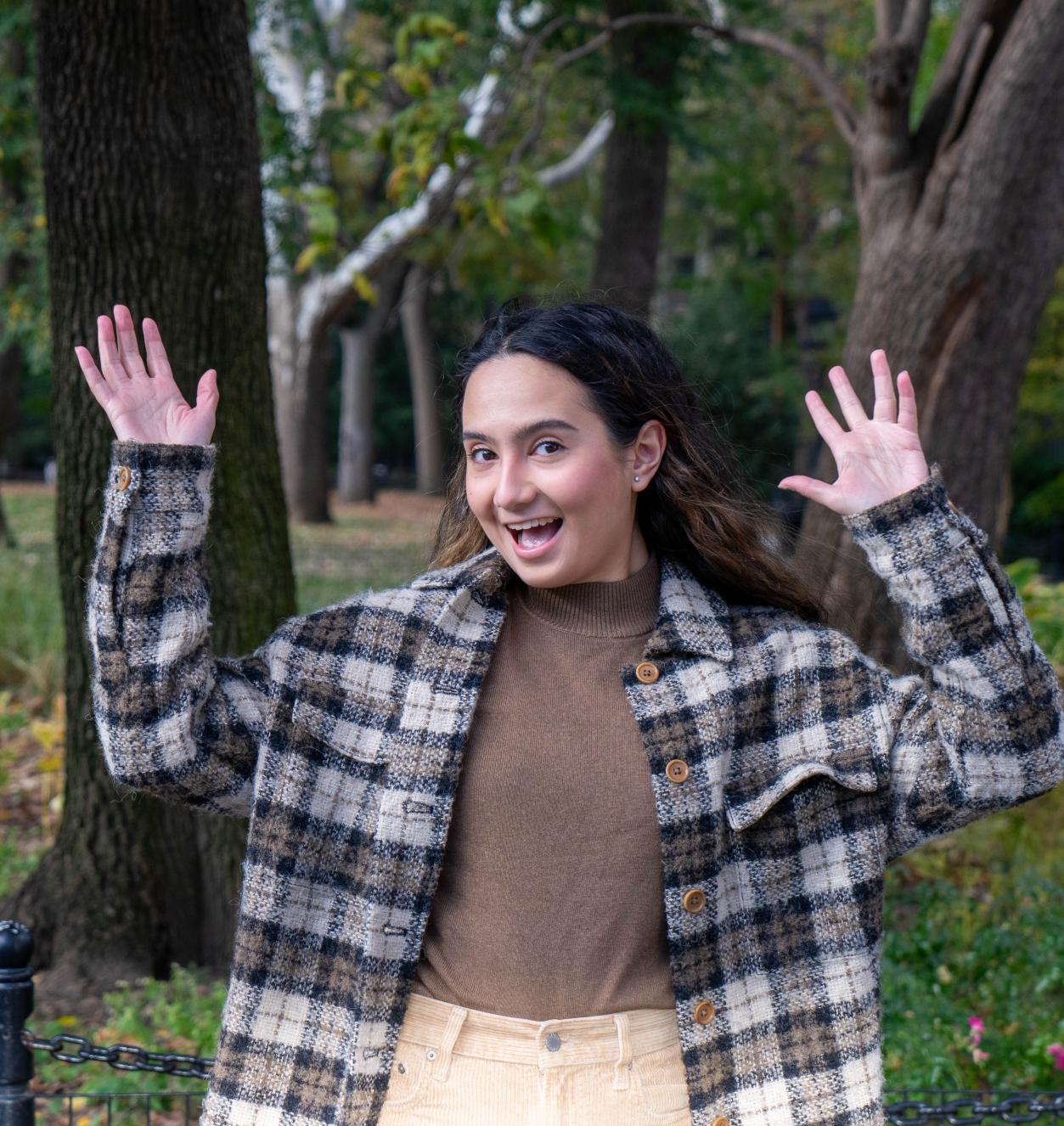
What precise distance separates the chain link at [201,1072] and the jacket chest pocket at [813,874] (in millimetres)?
969

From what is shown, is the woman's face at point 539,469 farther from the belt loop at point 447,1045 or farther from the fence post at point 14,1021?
the fence post at point 14,1021

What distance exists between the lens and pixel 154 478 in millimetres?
2186

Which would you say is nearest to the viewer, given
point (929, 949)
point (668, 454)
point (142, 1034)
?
point (668, 454)

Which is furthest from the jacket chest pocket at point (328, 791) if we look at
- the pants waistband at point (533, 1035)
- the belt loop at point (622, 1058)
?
the belt loop at point (622, 1058)

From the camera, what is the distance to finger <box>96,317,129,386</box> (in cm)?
224

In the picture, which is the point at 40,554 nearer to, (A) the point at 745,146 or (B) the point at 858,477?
(A) the point at 745,146

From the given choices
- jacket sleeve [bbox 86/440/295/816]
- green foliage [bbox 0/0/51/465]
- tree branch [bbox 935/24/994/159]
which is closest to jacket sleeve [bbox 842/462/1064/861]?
jacket sleeve [bbox 86/440/295/816]

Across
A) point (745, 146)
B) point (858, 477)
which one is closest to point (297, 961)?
point (858, 477)

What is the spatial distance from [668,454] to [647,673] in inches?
18.5

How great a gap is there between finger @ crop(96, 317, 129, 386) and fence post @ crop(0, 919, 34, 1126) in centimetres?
111

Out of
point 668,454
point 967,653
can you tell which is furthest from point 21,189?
point 967,653

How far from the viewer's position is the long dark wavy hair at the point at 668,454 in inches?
93.4

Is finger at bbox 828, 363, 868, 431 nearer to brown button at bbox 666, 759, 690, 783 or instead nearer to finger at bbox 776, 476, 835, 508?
finger at bbox 776, 476, 835, 508

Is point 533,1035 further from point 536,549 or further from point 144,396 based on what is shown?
point 144,396
